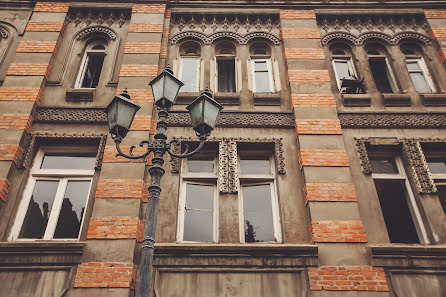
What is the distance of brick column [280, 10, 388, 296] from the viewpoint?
619 cm

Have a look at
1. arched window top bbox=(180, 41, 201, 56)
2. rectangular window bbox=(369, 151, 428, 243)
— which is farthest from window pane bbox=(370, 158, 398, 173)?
arched window top bbox=(180, 41, 201, 56)

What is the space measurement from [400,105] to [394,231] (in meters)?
3.21

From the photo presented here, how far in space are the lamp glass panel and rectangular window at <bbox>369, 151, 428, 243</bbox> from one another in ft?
14.4

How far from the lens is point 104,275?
239 inches

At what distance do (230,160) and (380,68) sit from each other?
530 centimetres

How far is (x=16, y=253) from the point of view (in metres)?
6.26

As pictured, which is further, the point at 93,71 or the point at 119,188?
the point at 93,71

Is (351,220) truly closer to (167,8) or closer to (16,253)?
(16,253)

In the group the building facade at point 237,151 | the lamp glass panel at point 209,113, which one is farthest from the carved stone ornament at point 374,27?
the lamp glass panel at point 209,113

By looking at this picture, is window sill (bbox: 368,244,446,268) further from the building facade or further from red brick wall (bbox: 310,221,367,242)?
red brick wall (bbox: 310,221,367,242)

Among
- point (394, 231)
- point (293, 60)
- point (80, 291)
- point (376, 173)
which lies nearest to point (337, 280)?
point (394, 231)

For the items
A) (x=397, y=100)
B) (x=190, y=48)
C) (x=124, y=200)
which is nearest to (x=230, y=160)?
(x=124, y=200)

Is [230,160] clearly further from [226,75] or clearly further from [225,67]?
[225,67]

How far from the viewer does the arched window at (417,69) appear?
30.2 feet
